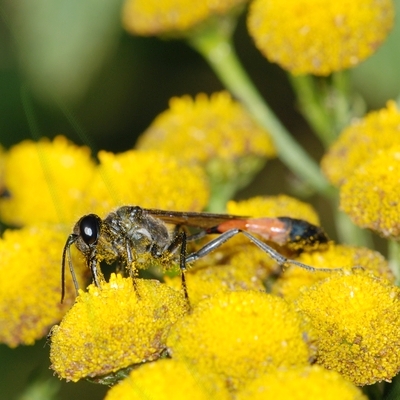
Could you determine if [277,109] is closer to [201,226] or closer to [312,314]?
[201,226]

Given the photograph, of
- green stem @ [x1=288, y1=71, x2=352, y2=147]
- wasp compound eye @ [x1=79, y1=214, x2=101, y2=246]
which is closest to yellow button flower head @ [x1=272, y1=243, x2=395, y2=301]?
wasp compound eye @ [x1=79, y1=214, x2=101, y2=246]

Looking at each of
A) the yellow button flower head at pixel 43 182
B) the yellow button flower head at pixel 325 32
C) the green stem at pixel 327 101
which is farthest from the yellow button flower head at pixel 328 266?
the yellow button flower head at pixel 43 182

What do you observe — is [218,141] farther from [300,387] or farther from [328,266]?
[300,387]

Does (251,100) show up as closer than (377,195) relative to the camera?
No

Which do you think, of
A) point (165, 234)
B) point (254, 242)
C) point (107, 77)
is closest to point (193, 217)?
point (165, 234)

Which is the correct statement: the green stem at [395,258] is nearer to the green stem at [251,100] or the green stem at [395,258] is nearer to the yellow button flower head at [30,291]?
the green stem at [251,100]

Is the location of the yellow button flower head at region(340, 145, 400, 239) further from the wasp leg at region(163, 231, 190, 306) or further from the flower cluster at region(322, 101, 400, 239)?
the wasp leg at region(163, 231, 190, 306)
